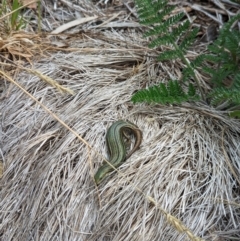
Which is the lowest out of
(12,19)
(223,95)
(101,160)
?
(101,160)

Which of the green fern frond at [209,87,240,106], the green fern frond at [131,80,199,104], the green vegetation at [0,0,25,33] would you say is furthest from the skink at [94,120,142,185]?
the green vegetation at [0,0,25,33]

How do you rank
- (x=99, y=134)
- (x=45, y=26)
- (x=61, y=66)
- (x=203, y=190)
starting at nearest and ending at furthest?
(x=203, y=190)
(x=99, y=134)
(x=61, y=66)
(x=45, y=26)

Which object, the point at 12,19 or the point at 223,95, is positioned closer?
the point at 223,95

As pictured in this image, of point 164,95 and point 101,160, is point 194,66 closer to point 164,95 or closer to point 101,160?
point 164,95

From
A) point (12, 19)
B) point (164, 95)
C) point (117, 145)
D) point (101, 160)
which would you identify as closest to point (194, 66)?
point (164, 95)

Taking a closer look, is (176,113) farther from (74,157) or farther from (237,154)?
(74,157)

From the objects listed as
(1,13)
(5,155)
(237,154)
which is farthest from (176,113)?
(1,13)

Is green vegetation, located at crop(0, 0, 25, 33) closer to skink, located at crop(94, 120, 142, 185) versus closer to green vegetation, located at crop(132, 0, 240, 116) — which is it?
green vegetation, located at crop(132, 0, 240, 116)
